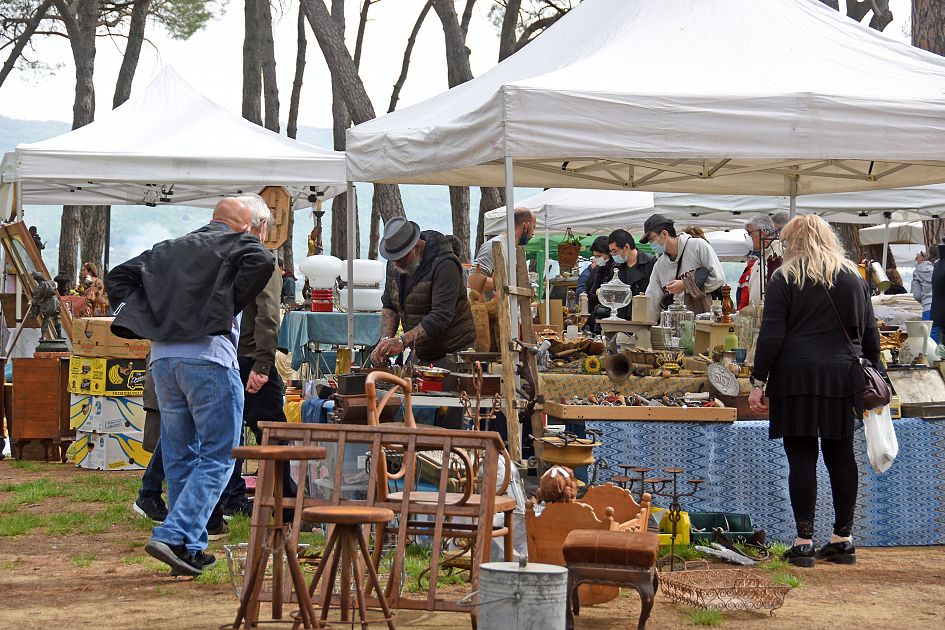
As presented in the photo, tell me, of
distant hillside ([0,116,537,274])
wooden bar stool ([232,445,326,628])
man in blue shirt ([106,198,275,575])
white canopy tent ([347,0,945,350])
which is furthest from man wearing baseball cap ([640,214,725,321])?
distant hillside ([0,116,537,274])

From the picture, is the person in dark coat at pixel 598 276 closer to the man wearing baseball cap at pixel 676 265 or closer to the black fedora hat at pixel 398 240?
the man wearing baseball cap at pixel 676 265

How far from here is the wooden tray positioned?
223 inches

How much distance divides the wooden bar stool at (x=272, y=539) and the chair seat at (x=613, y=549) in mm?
977

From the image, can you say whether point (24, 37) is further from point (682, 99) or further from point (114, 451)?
point (682, 99)

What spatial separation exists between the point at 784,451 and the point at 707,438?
0.39 metres

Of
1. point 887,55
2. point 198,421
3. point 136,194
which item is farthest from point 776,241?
point 136,194

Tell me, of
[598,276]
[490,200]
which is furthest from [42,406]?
[490,200]

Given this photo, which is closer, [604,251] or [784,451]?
[784,451]

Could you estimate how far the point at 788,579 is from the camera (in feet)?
16.4

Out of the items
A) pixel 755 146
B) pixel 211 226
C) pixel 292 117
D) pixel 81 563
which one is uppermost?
pixel 292 117

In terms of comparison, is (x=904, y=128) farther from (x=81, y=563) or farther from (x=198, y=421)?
(x=81, y=563)

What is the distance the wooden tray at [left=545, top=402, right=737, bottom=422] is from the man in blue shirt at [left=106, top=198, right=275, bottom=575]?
170 cm

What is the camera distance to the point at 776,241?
661 cm

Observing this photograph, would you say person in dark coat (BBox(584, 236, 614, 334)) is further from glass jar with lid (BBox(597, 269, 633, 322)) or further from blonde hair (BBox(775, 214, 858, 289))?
blonde hair (BBox(775, 214, 858, 289))
